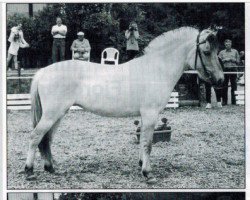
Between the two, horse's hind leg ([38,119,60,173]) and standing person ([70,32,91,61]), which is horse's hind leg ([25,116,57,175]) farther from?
standing person ([70,32,91,61])

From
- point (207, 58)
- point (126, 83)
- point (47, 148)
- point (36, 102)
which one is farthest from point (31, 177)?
point (207, 58)

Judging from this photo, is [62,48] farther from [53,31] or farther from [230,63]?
[230,63]

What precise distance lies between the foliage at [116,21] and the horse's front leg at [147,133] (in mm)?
831

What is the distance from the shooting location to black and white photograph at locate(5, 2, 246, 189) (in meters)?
2.39

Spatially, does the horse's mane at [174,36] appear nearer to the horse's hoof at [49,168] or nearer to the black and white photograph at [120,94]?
the black and white photograph at [120,94]

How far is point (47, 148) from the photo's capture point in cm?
249

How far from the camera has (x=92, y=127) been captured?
339 centimetres

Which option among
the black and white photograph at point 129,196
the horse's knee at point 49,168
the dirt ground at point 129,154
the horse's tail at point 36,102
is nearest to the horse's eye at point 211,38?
the dirt ground at point 129,154

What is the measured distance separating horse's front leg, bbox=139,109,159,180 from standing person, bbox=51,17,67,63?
40.2 inches

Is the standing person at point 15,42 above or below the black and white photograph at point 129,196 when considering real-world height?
above

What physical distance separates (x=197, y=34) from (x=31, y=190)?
173cm

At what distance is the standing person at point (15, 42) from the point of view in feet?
8.96

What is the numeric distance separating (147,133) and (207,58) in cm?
72

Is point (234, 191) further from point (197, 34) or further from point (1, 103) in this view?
point (1, 103)
